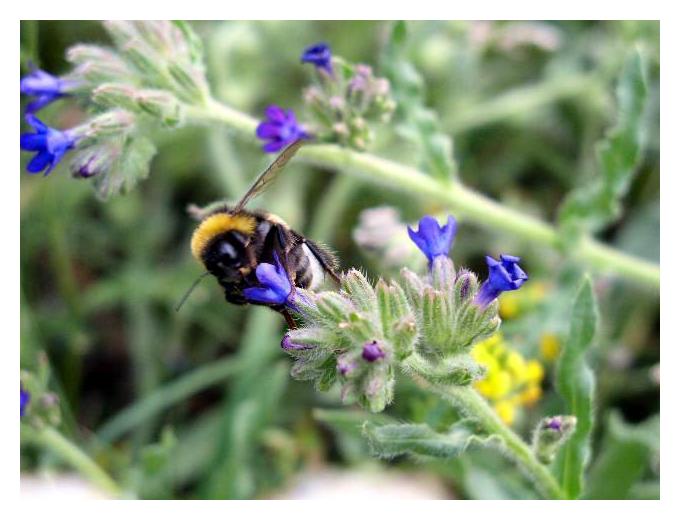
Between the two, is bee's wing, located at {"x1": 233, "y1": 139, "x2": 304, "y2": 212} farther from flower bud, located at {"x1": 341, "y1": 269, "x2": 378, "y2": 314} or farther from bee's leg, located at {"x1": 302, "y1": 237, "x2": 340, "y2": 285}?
flower bud, located at {"x1": 341, "y1": 269, "x2": 378, "y2": 314}

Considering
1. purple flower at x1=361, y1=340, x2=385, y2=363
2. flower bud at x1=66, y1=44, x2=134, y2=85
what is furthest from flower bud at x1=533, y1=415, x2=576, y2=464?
flower bud at x1=66, y1=44, x2=134, y2=85

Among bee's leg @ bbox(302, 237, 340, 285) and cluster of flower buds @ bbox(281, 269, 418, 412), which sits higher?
bee's leg @ bbox(302, 237, 340, 285)

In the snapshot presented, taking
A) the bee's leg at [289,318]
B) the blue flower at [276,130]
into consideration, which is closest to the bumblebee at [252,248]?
the bee's leg at [289,318]

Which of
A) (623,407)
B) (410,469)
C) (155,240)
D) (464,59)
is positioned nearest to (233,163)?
(155,240)

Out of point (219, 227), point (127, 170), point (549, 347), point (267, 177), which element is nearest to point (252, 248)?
point (219, 227)

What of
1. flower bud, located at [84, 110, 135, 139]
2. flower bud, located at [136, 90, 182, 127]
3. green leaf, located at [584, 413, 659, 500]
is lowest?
Answer: green leaf, located at [584, 413, 659, 500]
